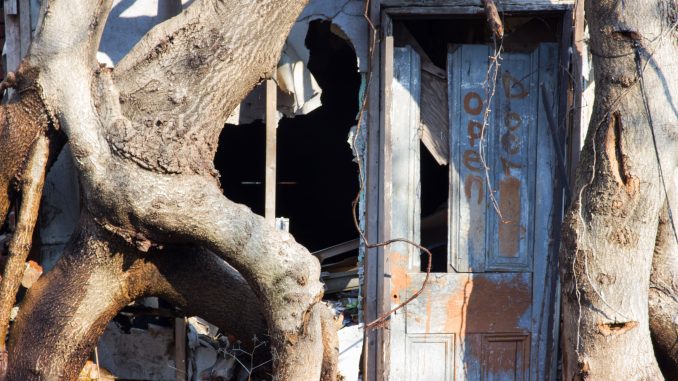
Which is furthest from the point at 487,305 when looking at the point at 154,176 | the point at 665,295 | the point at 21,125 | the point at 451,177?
the point at 21,125

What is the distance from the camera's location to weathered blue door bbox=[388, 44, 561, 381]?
19.1ft

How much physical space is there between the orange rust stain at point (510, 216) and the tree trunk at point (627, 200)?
1.19 meters

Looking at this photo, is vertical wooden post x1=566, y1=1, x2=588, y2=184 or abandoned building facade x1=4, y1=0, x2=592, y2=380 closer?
vertical wooden post x1=566, y1=1, x2=588, y2=184

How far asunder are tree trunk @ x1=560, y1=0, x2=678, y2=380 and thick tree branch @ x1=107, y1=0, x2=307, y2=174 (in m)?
2.04

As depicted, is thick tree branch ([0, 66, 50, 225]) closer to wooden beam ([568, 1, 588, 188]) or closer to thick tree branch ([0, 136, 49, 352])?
thick tree branch ([0, 136, 49, 352])

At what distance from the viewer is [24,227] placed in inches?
180

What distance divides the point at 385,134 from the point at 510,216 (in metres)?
1.11

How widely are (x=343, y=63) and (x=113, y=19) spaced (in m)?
2.72

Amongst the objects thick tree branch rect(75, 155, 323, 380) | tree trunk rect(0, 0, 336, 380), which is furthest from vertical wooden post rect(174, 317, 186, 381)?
thick tree branch rect(75, 155, 323, 380)

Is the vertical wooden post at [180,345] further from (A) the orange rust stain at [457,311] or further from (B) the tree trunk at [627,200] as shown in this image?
(B) the tree trunk at [627,200]

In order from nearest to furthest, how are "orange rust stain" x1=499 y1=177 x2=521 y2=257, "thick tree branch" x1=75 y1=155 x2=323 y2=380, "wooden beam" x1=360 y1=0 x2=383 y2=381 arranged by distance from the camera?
1. "thick tree branch" x1=75 y1=155 x2=323 y2=380
2. "wooden beam" x1=360 y1=0 x2=383 y2=381
3. "orange rust stain" x1=499 y1=177 x2=521 y2=257

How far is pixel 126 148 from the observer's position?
4.21m

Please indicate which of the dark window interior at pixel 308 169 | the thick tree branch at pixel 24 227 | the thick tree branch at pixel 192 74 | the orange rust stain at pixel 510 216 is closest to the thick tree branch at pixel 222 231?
the thick tree branch at pixel 192 74

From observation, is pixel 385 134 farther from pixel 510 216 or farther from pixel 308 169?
pixel 308 169
